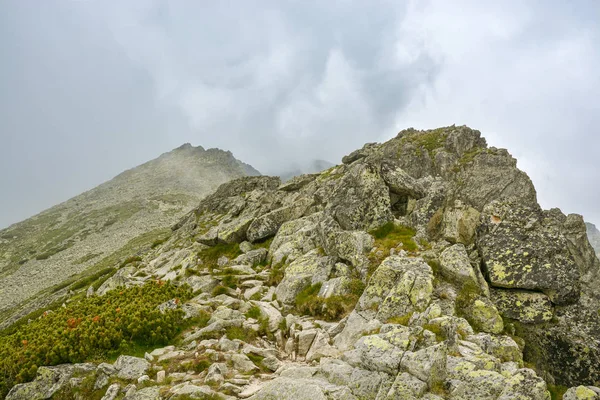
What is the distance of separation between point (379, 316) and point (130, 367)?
10377 millimetres

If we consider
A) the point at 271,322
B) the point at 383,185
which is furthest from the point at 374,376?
the point at 383,185

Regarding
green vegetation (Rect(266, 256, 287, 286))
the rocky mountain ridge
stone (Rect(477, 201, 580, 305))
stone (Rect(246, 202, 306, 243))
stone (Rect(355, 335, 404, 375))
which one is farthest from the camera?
stone (Rect(246, 202, 306, 243))

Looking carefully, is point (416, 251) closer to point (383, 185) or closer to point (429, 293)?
point (429, 293)

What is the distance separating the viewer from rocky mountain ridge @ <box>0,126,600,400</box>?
34.0 ft

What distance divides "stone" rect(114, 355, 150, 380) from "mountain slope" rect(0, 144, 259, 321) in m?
67.5

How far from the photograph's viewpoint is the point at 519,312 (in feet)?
49.3

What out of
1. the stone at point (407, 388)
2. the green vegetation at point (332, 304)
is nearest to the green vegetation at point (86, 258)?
the green vegetation at point (332, 304)

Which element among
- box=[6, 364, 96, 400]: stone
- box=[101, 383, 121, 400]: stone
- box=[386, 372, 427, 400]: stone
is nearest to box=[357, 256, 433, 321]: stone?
box=[386, 372, 427, 400]: stone

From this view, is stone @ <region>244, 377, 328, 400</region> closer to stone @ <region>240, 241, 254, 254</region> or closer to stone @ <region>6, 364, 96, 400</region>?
stone @ <region>6, 364, 96, 400</region>

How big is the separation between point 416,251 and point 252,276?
12.0m

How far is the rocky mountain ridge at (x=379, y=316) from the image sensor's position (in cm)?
1038

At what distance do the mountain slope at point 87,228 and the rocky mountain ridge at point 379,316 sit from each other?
65.7 metres

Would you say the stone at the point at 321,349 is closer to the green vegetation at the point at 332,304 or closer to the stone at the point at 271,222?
the green vegetation at the point at 332,304

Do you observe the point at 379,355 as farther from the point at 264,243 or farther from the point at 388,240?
the point at 264,243
